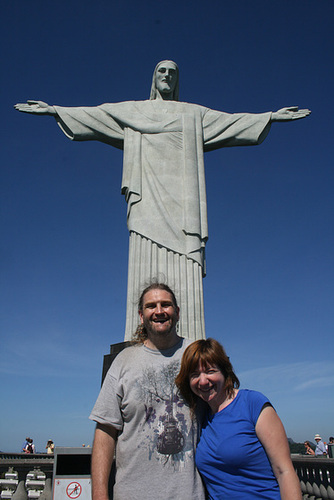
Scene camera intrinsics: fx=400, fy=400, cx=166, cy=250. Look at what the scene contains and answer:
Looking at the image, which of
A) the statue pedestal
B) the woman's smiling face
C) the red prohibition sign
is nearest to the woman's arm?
the woman's smiling face

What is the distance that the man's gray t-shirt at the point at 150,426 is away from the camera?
248cm

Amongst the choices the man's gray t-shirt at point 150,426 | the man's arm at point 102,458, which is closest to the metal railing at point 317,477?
the man's gray t-shirt at point 150,426

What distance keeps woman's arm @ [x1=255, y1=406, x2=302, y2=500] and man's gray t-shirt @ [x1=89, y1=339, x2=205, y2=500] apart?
1.59 feet

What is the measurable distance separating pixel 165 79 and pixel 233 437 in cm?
766

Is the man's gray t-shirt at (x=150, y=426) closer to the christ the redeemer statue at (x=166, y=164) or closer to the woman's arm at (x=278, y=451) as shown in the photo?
the woman's arm at (x=278, y=451)

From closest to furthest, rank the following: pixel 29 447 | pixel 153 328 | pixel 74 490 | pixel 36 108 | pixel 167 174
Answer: pixel 153 328, pixel 74 490, pixel 167 174, pixel 36 108, pixel 29 447

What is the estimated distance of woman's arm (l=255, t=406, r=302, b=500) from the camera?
7.56 feet

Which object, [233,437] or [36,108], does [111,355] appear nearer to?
[233,437]

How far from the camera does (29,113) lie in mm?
7953

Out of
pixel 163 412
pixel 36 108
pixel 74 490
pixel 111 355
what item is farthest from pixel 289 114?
pixel 74 490

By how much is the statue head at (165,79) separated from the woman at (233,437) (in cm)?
701

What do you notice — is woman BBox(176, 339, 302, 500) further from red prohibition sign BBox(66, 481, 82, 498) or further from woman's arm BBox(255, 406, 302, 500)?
red prohibition sign BBox(66, 481, 82, 498)

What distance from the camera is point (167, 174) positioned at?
7.65 meters

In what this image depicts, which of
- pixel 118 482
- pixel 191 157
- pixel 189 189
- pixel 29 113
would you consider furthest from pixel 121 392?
pixel 29 113
